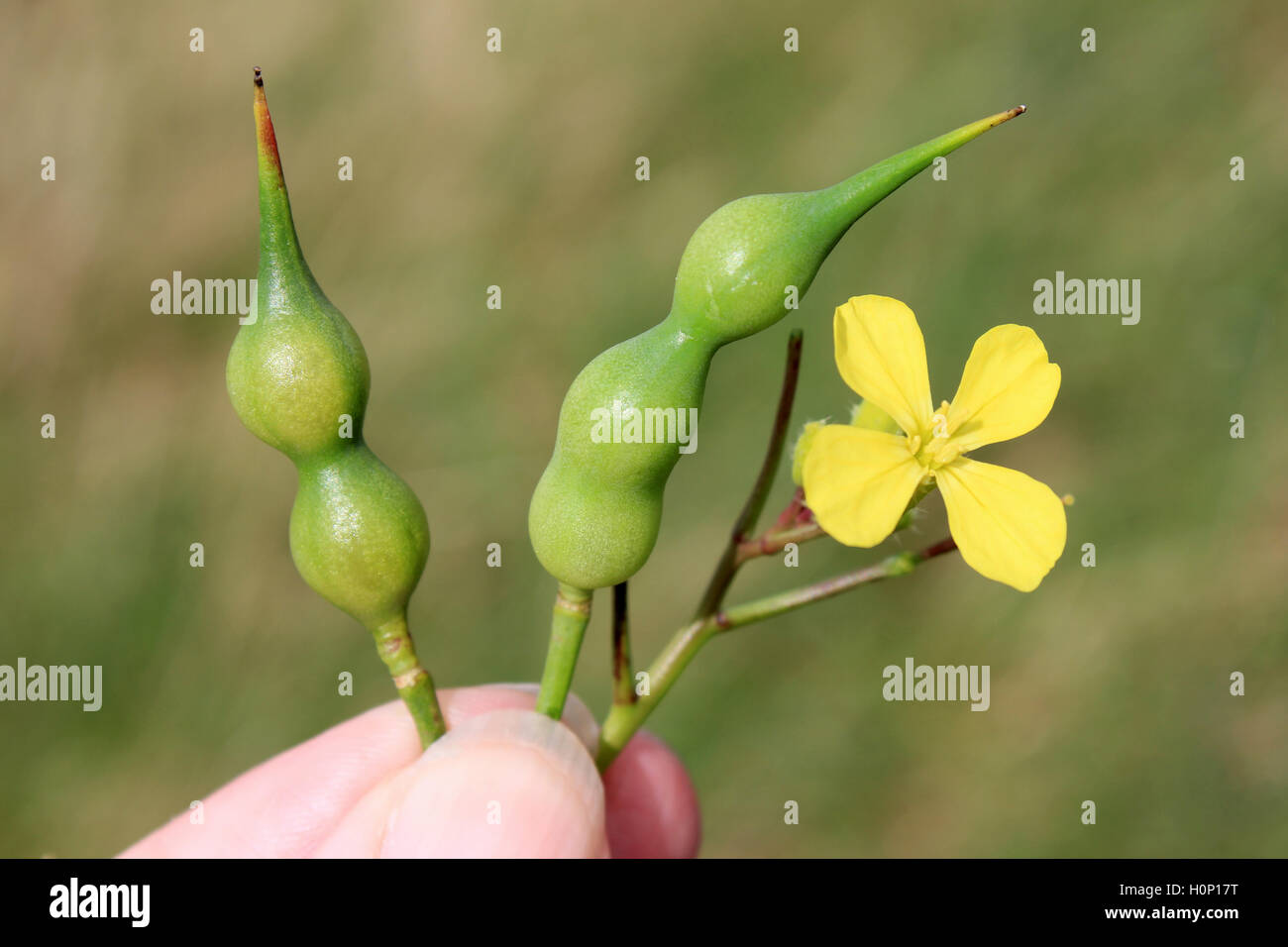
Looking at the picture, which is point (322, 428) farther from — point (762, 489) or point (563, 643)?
point (762, 489)

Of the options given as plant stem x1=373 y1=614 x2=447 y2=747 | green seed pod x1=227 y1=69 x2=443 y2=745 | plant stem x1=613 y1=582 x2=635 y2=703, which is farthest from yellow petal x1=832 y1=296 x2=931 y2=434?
plant stem x1=373 y1=614 x2=447 y2=747

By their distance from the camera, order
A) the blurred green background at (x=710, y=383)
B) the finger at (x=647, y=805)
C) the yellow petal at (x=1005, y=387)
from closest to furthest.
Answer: the yellow petal at (x=1005, y=387)
the finger at (x=647, y=805)
the blurred green background at (x=710, y=383)

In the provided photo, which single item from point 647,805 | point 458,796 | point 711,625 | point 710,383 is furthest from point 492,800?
point 710,383

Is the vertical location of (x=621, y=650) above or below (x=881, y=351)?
below

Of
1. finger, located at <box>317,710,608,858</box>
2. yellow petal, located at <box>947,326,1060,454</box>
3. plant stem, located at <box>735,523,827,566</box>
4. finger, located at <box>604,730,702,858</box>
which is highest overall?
yellow petal, located at <box>947,326,1060,454</box>

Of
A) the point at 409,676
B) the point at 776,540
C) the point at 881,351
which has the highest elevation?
the point at 881,351

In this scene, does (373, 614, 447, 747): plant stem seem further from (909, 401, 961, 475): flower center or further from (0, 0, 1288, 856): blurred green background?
(0, 0, 1288, 856): blurred green background

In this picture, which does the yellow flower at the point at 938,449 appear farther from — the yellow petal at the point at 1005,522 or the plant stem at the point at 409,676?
the plant stem at the point at 409,676

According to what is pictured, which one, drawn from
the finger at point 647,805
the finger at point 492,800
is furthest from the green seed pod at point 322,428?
the finger at point 647,805
